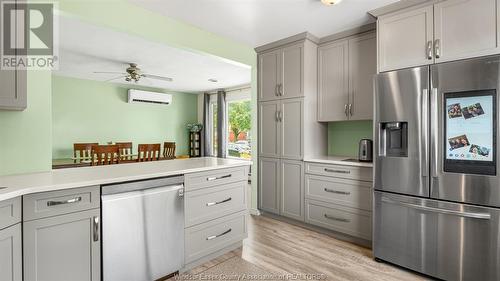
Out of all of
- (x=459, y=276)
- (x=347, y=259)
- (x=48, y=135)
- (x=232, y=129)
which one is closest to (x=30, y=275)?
(x=48, y=135)

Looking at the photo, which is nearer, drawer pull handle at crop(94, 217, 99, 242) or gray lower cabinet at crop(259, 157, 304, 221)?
drawer pull handle at crop(94, 217, 99, 242)

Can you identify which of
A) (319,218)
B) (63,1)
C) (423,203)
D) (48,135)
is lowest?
(319,218)

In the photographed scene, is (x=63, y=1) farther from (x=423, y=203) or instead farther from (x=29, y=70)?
(x=423, y=203)

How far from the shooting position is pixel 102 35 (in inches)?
121

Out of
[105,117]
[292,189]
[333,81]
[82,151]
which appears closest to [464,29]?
[333,81]

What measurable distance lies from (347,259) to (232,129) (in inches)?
193

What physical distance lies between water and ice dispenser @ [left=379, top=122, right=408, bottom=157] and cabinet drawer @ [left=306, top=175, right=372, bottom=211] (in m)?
0.46

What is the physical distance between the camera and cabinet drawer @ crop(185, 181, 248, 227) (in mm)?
2104

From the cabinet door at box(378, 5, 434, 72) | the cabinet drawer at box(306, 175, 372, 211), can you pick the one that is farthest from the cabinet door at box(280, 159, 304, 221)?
the cabinet door at box(378, 5, 434, 72)

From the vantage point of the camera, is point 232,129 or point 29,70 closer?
point 29,70

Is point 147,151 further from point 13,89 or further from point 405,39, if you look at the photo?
point 405,39

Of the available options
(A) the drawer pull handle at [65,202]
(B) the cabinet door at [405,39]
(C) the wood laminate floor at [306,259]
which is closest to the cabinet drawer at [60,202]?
(A) the drawer pull handle at [65,202]

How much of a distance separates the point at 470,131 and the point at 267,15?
2027 millimetres

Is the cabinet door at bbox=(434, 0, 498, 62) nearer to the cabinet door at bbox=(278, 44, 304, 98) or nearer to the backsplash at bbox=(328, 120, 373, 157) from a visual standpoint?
the backsplash at bbox=(328, 120, 373, 157)
